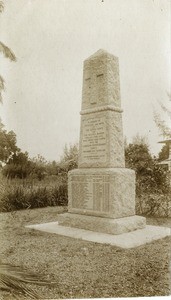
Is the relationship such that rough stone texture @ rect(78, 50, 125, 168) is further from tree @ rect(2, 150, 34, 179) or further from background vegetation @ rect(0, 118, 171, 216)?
tree @ rect(2, 150, 34, 179)

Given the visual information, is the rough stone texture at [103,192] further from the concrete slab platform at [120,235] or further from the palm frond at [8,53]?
the palm frond at [8,53]

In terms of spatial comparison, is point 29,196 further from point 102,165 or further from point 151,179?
point 102,165

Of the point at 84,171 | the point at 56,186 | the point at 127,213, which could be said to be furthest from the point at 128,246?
the point at 56,186

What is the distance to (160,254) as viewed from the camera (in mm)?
4613

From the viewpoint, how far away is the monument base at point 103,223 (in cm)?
560

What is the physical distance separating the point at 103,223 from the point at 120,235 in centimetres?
36

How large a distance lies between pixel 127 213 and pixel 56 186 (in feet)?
16.3

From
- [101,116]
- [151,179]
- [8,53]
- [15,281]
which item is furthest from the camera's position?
[151,179]

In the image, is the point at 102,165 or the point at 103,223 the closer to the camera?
the point at 103,223

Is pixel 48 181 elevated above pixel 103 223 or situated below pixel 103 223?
above

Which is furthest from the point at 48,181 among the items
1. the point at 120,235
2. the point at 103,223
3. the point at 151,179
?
A: the point at 120,235

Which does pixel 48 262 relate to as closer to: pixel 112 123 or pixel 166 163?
pixel 112 123

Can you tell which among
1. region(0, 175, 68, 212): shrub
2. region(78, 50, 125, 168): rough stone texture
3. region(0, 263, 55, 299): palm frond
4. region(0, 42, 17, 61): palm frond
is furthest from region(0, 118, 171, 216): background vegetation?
region(0, 263, 55, 299): palm frond

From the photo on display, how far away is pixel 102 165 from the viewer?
6.14 metres
